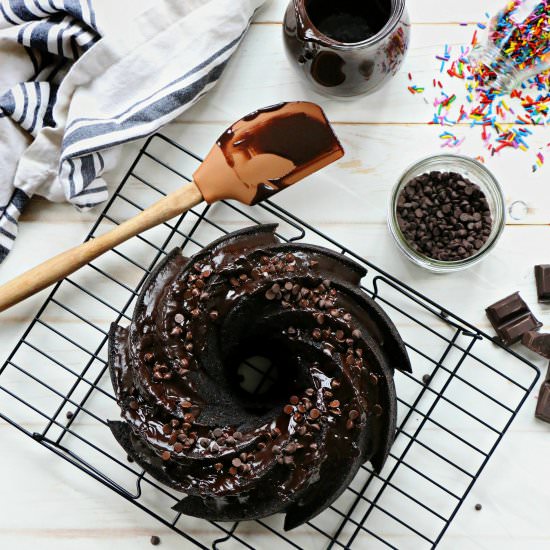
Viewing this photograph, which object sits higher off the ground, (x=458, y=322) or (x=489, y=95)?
(x=489, y=95)

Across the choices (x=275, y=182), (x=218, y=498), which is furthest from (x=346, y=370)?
(x=275, y=182)

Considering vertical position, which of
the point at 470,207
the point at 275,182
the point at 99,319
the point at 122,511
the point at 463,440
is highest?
the point at 470,207

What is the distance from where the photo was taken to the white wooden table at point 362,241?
2.55 m

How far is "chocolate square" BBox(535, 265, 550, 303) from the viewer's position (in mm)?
2512

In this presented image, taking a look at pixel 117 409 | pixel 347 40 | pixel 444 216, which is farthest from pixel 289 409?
pixel 347 40

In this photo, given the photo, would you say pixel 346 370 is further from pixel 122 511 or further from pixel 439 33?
pixel 439 33

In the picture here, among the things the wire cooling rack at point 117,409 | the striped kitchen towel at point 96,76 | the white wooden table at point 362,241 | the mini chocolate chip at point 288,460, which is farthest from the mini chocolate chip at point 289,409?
the striped kitchen towel at point 96,76

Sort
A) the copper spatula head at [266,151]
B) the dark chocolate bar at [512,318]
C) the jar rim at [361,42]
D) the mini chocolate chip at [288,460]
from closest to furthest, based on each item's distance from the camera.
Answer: the mini chocolate chip at [288,460] → the jar rim at [361,42] → the copper spatula head at [266,151] → the dark chocolate bar at [512,318]

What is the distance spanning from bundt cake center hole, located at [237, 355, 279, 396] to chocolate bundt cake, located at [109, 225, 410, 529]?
0.90ft

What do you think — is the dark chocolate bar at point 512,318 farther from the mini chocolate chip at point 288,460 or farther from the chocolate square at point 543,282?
the mini chocolate chip at point 288,460

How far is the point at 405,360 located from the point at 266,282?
484 millimetres

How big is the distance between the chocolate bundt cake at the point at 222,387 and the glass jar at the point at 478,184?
298mm

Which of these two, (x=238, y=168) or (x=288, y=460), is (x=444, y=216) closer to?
(x=238, y=168)

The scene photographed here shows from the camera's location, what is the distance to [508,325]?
8.24ft
